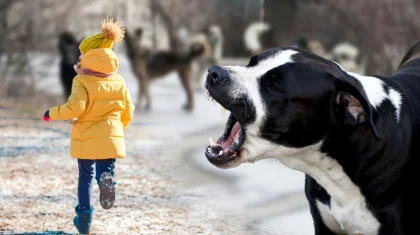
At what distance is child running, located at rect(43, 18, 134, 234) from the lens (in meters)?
3.57

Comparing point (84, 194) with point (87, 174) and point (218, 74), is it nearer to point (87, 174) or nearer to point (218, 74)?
point (87, 174)

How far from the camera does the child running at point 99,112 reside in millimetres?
3566

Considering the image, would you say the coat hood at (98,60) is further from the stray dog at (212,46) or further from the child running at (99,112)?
the stray dog at (212,46)

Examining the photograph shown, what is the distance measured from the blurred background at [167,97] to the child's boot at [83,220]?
0.16 metres

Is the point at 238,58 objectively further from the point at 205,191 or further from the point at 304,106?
the point at 304,106

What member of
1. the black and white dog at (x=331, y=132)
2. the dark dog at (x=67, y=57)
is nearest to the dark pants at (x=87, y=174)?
the black and white dog at (x=331, y=132)

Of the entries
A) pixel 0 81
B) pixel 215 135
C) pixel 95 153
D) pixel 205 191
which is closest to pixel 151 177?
pixel 205 191

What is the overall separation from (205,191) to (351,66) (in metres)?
9.12

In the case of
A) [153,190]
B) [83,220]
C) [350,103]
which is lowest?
[153,190]

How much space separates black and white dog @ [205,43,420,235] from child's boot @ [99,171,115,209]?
93 cm

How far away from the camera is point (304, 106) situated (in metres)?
2.71

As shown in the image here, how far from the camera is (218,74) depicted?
271 centimetres

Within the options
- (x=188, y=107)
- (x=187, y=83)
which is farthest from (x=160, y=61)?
(x=188, y=107)

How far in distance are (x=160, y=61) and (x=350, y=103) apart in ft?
28.0
